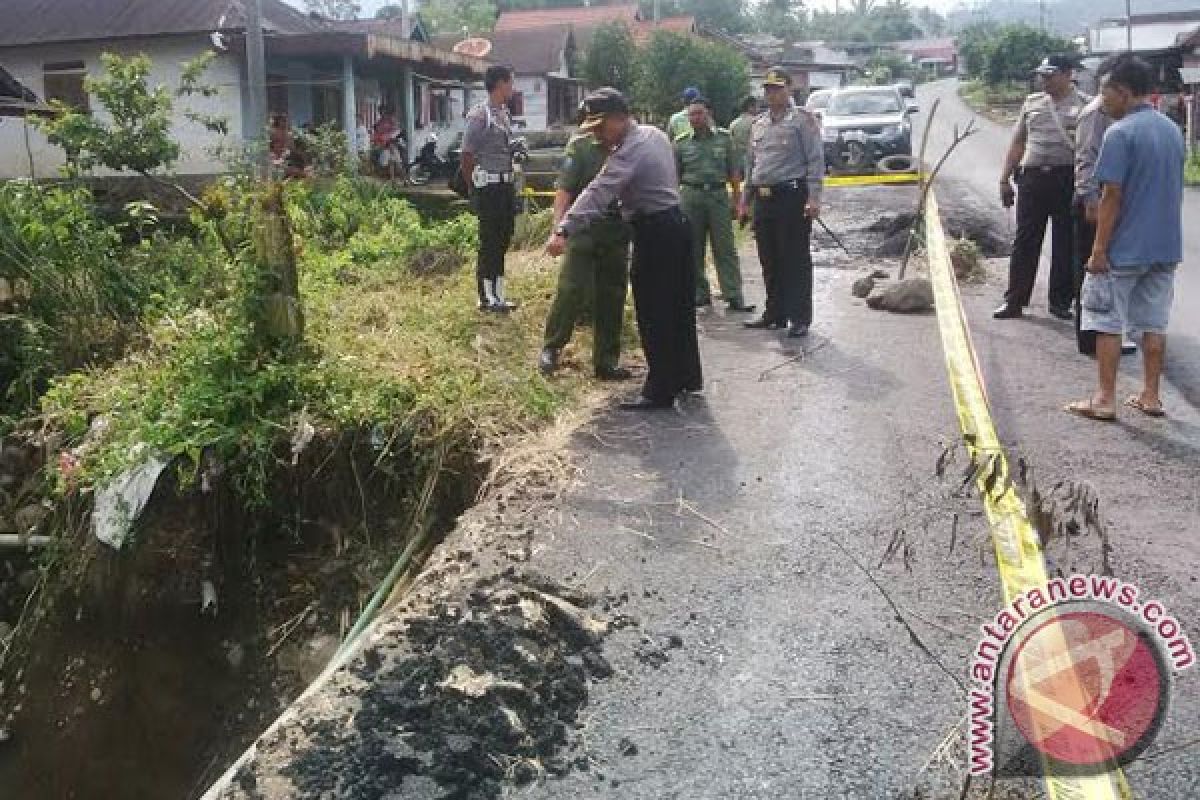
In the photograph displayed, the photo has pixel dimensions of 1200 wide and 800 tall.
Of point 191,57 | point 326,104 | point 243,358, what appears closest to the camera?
point 243,358

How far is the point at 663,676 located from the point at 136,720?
3.23m

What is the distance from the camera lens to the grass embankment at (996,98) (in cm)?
4522

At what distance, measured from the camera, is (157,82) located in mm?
22078

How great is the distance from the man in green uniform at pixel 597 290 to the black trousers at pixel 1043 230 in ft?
10.7

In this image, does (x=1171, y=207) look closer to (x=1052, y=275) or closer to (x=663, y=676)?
(x=1052, y=275)

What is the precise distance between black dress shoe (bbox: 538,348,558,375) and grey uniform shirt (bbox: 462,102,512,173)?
1.95m

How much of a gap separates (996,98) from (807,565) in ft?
173

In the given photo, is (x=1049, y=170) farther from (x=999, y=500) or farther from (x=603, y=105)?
(x=999, y=500)

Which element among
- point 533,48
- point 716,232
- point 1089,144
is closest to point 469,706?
point 1089,144

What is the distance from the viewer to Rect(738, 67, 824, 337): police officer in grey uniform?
7.75 metres

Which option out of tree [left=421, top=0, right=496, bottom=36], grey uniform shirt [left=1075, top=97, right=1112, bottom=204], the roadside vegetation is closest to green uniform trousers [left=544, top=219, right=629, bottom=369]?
grey uniform shirt [left=1075, top=97, right=1112, bottom=204]

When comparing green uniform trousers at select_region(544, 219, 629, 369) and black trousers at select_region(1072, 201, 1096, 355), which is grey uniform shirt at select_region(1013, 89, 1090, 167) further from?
green uniform trousers at select_region(544, 219, 629, 369)

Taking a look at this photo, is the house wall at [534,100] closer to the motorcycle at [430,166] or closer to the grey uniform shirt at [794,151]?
the motorcycle at [430,166]

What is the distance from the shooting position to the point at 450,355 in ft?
20.8
